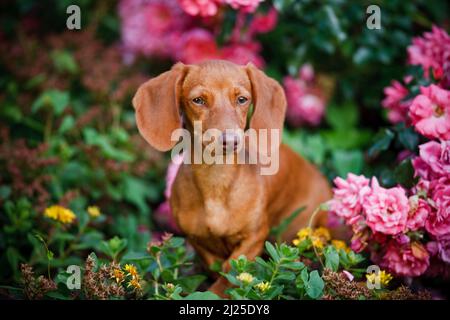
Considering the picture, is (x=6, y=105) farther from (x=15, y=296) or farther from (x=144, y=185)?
(x=15, y=296)

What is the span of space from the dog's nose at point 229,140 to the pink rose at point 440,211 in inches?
36.7

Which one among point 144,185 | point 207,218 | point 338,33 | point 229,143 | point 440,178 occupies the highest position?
point 338,33

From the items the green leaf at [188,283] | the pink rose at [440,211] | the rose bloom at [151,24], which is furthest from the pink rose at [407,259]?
the rose bloom at [151,24]

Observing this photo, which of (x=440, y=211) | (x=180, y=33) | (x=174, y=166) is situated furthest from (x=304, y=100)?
(x=440, y=211)

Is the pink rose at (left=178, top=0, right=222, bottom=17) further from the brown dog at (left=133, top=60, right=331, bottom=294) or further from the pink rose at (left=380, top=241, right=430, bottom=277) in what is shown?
the pink rose at (left=380, top=241, right=430, bottom=277)

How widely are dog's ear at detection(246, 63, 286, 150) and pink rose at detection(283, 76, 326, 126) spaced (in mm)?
1715

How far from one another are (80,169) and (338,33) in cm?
183

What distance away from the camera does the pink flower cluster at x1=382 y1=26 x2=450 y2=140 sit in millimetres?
2574

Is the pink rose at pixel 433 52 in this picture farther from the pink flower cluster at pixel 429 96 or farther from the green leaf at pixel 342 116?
the green leaf at pixel 342 116

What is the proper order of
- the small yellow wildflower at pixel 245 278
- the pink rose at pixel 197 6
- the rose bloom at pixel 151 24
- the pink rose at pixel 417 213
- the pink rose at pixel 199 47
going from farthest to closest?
the rose bloom at pixel 151 24 < the pink rose at pixel 199 47 < the pink rose at pixel 197 6 < the pink rose at pixel 417 213 < the small yellow wildflower at pixel 245 278

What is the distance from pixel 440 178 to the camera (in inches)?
96.8

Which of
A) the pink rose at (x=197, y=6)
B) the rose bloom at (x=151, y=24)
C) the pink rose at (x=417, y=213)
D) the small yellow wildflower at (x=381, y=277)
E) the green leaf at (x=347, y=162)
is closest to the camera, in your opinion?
the small yellow wildflower at (x=381, y=277)

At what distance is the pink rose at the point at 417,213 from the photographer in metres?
2.43

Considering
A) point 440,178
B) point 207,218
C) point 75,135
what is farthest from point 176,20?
point 440,178
